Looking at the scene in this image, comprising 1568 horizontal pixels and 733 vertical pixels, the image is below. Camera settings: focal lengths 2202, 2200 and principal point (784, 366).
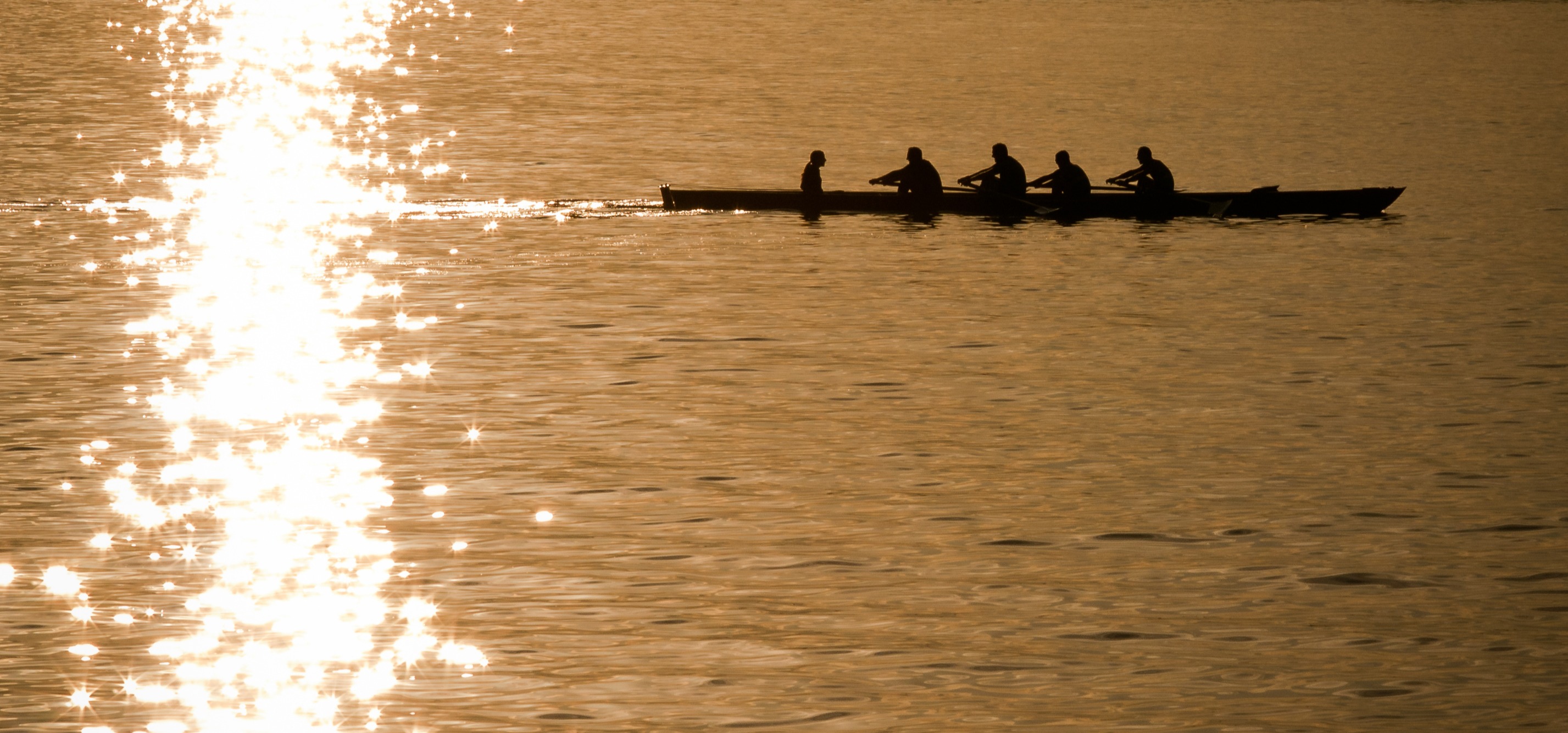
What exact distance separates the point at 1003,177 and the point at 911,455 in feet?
69.7

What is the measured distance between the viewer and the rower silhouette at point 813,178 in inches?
1693

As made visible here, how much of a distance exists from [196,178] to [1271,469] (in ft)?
129

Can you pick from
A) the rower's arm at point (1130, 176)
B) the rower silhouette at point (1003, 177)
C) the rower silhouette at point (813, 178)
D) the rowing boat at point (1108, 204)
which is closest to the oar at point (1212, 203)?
the rowing boat at point (1108, 204)

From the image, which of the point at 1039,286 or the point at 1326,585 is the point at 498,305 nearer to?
the point at 1039,286

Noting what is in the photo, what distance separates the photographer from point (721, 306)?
33.0 meters

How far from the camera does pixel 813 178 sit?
4338cm

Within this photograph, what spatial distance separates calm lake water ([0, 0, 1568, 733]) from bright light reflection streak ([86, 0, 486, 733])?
0.42m

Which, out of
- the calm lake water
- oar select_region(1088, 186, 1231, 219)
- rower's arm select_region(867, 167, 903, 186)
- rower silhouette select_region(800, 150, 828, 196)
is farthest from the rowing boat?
the calm lake water

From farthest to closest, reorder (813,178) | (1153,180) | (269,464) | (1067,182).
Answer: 1. (813,178)
2. (1153,180)
3. (1067,182)
4. (269,464)

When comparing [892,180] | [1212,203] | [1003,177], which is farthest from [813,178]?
[1212,203]

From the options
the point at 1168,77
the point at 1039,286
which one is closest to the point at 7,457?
the point at 1039,286

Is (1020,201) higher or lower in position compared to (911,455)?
higher

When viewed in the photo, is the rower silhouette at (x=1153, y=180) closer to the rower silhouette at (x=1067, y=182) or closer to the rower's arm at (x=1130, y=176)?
the rower's arm at (x=1130, y=176)

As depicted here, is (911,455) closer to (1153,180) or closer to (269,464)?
(269,464)
